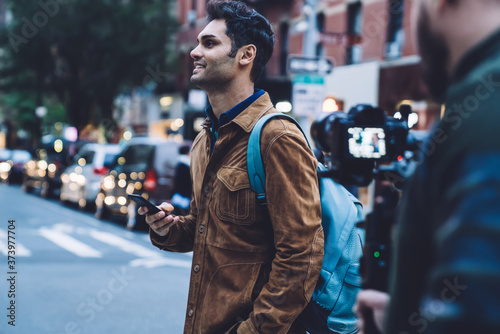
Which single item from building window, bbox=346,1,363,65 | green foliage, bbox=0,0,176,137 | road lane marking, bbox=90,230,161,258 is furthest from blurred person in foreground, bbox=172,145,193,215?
green foliage, bbox=0,0,176,137

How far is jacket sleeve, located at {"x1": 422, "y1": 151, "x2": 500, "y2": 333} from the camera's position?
0.87m

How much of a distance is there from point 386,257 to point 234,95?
130cm

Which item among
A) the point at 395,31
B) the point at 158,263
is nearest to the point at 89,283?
the point at 158,263

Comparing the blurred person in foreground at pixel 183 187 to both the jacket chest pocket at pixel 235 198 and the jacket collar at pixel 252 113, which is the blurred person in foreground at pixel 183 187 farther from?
the jacket chest pocket at pixel 235 198

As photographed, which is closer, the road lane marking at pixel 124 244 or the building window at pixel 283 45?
the road lane marking at pixel 124 244

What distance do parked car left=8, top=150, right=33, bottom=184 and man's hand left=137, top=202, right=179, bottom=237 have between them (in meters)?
32.3

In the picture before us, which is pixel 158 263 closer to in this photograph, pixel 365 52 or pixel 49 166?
pixel 365 52

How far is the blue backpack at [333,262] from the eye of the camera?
7.72ft

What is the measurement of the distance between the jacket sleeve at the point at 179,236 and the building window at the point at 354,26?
19.2m

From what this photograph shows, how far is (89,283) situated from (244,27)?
6.76 m

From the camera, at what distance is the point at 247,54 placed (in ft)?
8.54

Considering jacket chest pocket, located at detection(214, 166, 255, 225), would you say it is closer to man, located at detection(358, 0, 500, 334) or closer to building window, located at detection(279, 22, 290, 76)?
man, located at detection(358, 0, 500, 334)

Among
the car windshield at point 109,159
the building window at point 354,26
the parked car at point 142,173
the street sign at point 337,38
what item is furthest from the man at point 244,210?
the building window at point 354,26

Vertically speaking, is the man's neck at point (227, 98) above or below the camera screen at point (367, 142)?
above
